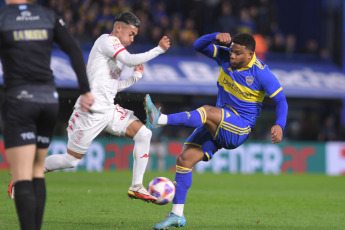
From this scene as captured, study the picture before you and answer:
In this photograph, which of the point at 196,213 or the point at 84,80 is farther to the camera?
the point at 196,213

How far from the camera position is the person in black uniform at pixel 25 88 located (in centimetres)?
515

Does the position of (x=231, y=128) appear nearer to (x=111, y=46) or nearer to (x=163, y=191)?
(x=163, y=191)

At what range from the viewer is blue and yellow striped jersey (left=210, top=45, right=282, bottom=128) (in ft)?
24.9

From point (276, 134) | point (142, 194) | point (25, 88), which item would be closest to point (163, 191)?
point (142, 194)

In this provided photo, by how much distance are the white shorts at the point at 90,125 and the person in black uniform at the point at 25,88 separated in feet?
6.95

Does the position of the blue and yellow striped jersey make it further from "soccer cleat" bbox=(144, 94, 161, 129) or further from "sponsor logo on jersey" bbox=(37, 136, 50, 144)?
"sponsor logo on jersey" bbox=(37, 136, 50, 144)

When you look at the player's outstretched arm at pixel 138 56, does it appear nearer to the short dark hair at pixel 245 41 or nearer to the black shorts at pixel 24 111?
the short dark hair at pixel 245 41

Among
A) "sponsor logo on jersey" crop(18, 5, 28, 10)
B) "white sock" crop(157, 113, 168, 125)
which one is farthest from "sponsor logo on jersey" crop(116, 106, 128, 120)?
"sponsor logo on jersey" crop(18, 5, 28, 10)

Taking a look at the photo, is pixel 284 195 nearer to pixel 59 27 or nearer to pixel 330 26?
Answer: pixel 59 27

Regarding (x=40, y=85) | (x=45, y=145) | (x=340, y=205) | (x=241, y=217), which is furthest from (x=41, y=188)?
(x=340, y=205)

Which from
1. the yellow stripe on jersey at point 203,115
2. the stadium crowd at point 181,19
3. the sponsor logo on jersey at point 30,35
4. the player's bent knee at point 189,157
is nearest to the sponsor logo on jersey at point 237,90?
the yellow stripe on jersey at point 203,115

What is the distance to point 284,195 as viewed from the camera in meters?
12.3

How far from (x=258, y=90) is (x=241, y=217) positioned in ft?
6.12

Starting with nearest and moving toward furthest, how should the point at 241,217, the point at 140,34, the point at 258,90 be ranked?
the point at 258,90 < the point at 241,217 < the point at 140,34
